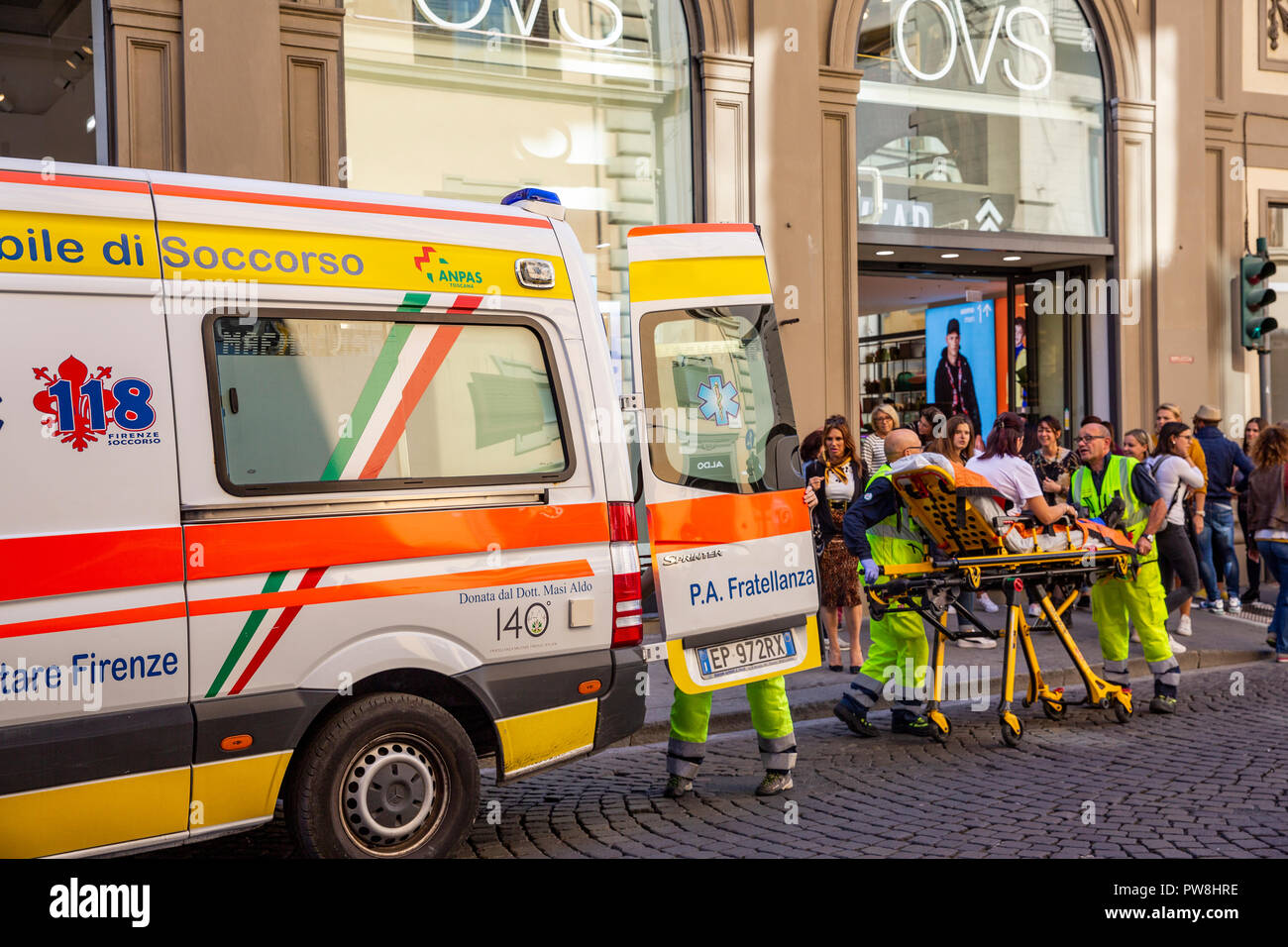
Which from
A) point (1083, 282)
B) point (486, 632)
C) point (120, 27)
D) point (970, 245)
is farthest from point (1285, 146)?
point (486, 632)

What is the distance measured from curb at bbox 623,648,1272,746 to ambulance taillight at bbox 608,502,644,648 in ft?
4.77

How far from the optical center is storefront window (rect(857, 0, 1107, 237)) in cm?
1357

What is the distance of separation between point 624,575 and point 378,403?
1.21 metres

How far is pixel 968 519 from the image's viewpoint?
6930mm

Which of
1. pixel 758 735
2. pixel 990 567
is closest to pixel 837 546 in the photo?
pixel 990 567

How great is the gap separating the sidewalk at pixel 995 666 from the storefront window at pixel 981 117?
185 inches

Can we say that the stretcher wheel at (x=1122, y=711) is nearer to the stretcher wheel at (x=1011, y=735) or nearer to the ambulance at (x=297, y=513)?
the stretcher wheel at (x=1011, y=735)

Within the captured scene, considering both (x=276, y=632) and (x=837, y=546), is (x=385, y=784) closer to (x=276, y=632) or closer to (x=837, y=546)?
(x=276, y=632)

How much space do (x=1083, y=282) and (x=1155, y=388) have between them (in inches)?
59.7

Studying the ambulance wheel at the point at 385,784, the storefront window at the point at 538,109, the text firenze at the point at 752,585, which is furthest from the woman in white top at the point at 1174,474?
the ambulance wheel at the point at 385,784

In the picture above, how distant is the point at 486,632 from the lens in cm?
484

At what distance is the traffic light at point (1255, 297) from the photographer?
15.4 metres

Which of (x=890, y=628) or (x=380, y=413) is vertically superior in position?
(x=380, y=413)
